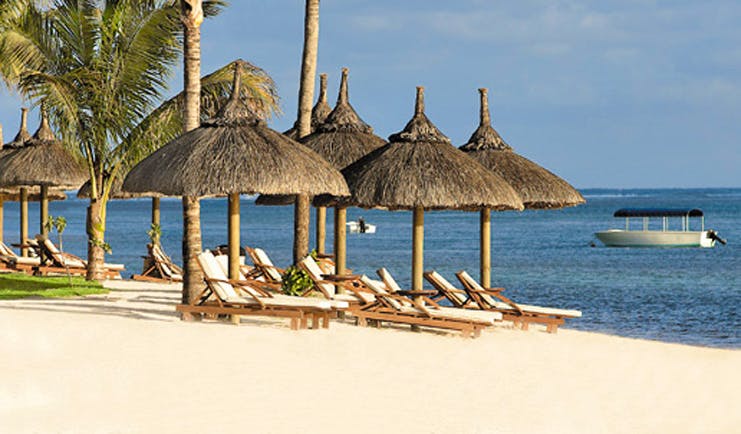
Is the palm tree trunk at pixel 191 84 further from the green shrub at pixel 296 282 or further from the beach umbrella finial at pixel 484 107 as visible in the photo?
the beach umbrella finial at pixel 484 107

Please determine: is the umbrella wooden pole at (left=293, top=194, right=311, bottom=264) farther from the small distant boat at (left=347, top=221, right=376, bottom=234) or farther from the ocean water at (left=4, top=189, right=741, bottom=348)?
the small distant boat at (left=347, top=221, right=376, bottom=234)

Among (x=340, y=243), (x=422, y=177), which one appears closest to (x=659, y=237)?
(x=340, y=243)

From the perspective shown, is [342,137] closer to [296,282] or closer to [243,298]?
[296,282]

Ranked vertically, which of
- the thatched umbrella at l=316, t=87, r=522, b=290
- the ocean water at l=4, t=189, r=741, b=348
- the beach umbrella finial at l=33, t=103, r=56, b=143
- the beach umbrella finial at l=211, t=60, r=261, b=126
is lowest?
the ocean water at l=4, t=189, r=741, b=348

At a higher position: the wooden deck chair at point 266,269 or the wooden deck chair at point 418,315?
the wooden deck chair at point 266,269

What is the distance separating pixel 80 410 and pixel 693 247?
42.5 m

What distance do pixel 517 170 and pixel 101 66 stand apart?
6926 millimetres

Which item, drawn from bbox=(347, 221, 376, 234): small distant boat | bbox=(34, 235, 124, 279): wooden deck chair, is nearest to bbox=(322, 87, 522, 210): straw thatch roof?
bbox=(34, 235, 124, 279): wooden deck chair

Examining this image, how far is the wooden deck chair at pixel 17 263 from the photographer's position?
19.2 m

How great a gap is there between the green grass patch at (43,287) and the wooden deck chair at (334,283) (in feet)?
13.2

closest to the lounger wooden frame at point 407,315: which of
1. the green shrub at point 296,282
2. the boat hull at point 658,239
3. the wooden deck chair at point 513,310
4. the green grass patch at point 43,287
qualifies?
the wooden deck chair at point 513,310

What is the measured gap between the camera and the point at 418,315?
11.8 m

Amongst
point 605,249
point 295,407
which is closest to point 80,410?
point 295,407

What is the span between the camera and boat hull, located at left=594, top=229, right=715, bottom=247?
45438 millimetres
